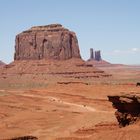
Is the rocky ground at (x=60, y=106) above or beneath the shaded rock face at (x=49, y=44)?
beneath

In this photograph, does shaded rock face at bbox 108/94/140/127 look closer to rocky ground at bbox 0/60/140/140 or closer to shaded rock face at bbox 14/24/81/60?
rocky ground at bbox 0/60/140/140

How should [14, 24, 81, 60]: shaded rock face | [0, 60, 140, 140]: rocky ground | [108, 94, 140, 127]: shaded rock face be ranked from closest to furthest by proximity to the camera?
[108, 94, 140, 127]: shaded rock face
[0, 60, 140, 140]: rocky ground
[14, 24, 81, 60]: shaded rock face

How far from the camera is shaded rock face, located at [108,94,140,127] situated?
1780cm

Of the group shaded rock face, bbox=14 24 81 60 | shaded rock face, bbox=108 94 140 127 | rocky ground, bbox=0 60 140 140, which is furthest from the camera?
shaded rock face, bbox=14 24 81 60

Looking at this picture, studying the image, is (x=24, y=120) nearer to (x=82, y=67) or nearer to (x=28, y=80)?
(x=28, y=80)

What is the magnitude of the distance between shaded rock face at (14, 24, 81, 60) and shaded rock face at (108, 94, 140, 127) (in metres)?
89.9

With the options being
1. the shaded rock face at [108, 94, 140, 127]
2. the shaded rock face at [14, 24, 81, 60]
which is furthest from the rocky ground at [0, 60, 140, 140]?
the shaded rock face at [14, 24, 81, 60]

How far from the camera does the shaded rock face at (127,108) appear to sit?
1780 centimetres

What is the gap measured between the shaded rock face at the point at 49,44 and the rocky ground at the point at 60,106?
4.24m

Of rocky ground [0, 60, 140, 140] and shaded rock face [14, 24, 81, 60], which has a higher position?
shaded rock face [14, 24, 81, 60]

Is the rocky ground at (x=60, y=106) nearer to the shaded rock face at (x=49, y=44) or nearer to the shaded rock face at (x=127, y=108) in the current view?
the shaded rock face at (x=127, y=108)

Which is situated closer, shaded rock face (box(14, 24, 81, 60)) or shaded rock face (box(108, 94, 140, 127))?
shaded rock face (box(108, 94, 140, 127))

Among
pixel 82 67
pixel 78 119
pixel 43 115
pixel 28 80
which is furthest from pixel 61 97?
pixel 82 67

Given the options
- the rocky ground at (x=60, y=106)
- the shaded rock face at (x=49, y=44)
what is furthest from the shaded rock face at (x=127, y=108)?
the shaded rock face at (x=49, y=44)
